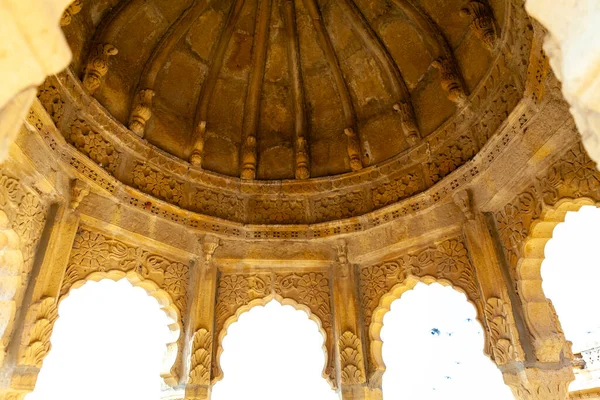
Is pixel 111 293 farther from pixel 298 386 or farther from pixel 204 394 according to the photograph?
pixel 298 386

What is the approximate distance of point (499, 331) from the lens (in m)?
4.84

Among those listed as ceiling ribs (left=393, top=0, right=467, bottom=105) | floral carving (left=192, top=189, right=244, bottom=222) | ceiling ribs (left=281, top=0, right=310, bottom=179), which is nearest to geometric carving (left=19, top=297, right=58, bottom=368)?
floral carving (left=192, top=189, right=244, bottom=222)

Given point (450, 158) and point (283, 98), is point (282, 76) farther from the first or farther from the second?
point (450, 158)

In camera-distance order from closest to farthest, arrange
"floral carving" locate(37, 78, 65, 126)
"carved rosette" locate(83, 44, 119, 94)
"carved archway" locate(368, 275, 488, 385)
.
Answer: "floral carving" locate(37, 78, 65, 126)
"carved archway" locate(368, 275, 488, 385)
"carved rosette" locate(83, 44, 119, 94)

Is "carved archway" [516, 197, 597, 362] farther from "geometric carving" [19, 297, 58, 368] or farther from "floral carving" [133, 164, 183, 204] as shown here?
"geometric carving" [19, 297, 58, 368]

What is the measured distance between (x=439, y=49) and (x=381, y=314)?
12.4ft

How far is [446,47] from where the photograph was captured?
21.1 feet

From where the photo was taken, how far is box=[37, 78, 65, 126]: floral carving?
4.98 m

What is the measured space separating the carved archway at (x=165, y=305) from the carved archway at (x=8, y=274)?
2.74 ft

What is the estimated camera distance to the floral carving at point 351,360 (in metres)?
5.54

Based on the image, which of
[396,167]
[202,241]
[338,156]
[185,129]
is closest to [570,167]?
[396,167]

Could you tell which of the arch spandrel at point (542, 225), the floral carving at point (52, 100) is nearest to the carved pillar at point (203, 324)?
the floral carving at point (52, 100)

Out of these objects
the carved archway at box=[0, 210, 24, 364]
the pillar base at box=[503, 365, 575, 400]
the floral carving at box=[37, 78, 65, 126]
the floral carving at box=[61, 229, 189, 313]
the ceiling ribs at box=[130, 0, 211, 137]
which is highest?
the ceiling ribs at box=[130, 0, 211, 137]

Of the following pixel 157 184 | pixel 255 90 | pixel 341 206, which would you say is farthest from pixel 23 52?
pixel 255 90
